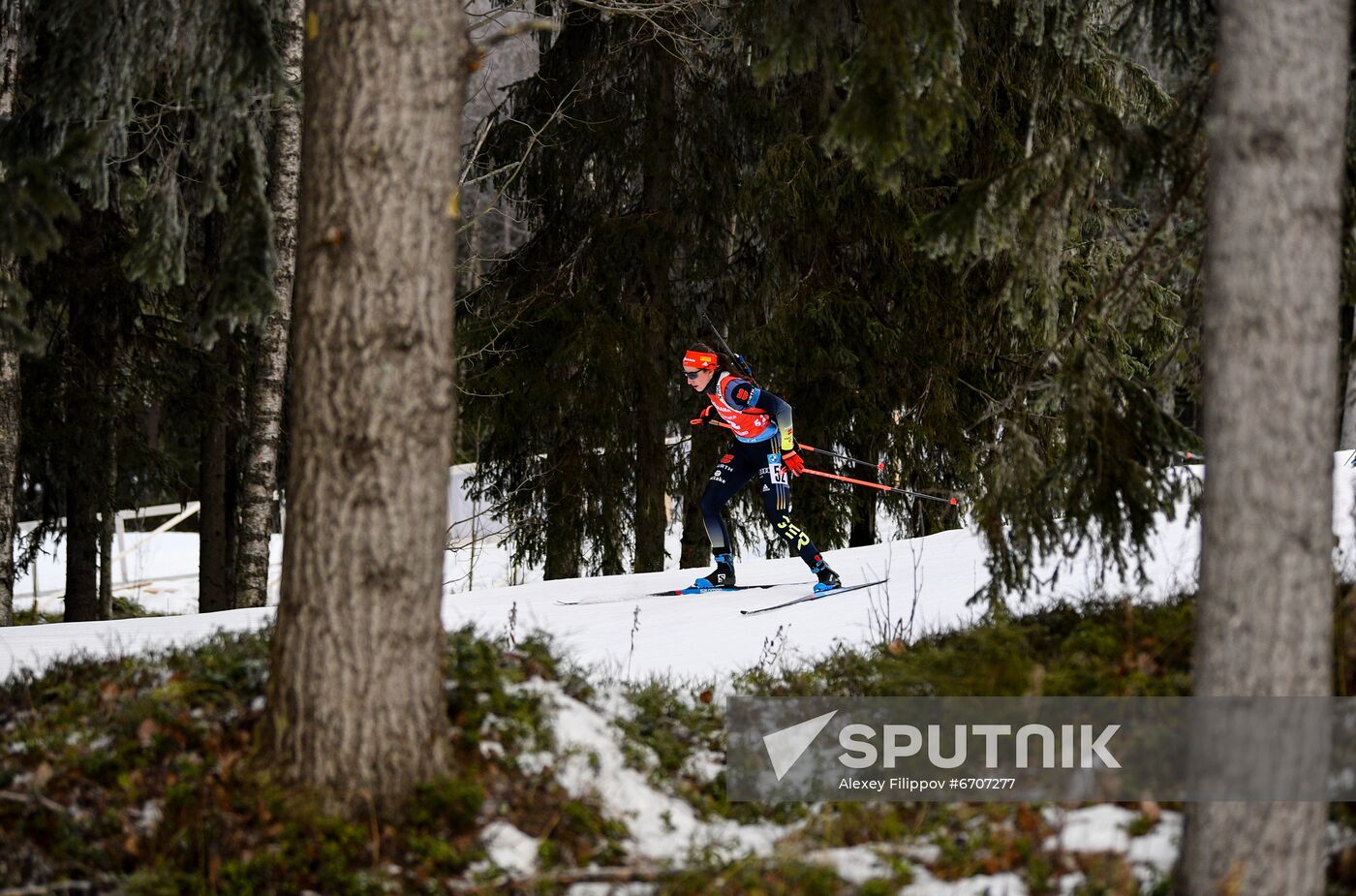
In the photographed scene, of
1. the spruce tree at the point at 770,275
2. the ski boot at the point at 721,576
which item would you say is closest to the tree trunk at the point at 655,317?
the spruce tree at the point at 770,275

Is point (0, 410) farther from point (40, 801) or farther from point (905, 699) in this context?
point (905, 699)

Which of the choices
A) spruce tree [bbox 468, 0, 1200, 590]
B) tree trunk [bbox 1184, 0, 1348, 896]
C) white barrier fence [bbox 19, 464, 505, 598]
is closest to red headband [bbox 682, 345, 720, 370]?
spruce tree [bbox 468, 0, 1200, 590]

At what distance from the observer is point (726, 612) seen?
369 inches

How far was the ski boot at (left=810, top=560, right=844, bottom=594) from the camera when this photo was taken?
32.5 ft

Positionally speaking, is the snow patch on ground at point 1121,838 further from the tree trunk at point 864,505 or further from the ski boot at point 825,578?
the tree trunk at point 864,505

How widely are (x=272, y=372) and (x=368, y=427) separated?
8.18 m

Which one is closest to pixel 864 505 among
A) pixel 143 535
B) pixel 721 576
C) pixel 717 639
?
pixel 721 576

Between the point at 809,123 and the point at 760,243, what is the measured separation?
4.80 ft

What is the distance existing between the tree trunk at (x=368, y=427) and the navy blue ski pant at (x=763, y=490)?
224 inches

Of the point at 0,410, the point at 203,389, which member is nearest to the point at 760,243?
the point at 203,389

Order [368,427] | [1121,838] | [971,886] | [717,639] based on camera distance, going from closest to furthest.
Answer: [971,886] < [1121,838] < [368,427] < [717,639]

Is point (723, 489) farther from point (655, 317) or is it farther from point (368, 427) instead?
A: point (368, 427)

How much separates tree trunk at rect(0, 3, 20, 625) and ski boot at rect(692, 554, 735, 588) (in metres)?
6.06

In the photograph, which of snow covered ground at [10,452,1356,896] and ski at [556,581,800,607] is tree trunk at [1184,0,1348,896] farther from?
ski at [556,581,800,607]
